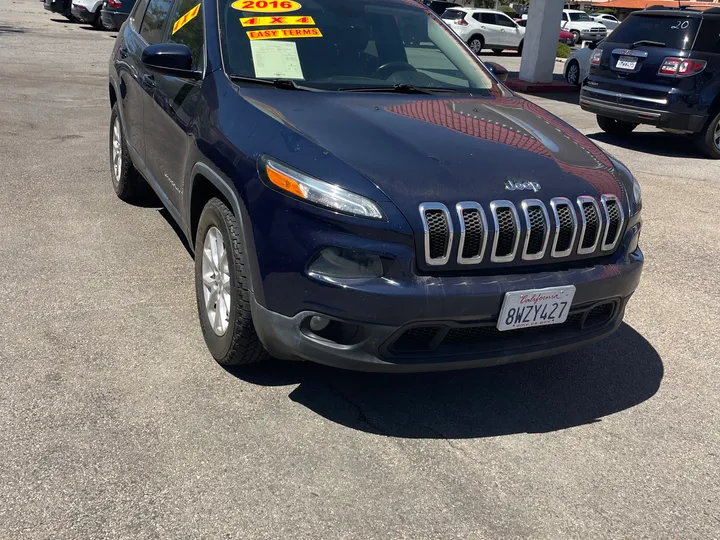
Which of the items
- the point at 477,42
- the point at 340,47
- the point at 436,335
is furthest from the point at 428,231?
the point at 477,42

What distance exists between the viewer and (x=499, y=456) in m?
2.96

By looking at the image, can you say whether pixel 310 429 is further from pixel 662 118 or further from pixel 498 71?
pixel 662 118

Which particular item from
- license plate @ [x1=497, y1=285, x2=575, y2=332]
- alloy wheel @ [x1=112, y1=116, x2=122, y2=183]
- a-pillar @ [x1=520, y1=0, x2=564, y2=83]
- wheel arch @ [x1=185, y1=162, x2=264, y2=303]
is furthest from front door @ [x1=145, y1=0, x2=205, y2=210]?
a-pillar @ [x1=520, y1=0, x2=564, y2=83]

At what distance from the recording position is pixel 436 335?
2836mm

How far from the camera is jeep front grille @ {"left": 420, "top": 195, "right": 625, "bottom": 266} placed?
9.03 feet

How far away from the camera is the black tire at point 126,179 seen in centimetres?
548

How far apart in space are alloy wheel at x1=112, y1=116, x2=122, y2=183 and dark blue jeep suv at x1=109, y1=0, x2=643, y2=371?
1817 millimetres

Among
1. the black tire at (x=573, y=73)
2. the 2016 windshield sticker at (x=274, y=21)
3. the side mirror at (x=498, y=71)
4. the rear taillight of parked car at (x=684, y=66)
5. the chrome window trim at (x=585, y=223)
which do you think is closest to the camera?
the chrome window trim at (x=585, y=223)

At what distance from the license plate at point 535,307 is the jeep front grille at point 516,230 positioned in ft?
0.46

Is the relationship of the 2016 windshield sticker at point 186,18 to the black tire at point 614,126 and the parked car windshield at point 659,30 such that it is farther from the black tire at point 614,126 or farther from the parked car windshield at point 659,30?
the black tire at point 614,126

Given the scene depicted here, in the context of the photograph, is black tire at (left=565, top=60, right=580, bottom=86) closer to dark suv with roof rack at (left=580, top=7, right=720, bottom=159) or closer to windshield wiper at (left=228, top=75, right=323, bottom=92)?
dark suv with roof rack at (left=580, top=7, right=720, bottom=159)

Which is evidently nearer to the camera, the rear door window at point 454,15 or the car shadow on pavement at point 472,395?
the car shadow on pavement at point 472,395

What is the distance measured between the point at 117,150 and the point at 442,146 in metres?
3.48

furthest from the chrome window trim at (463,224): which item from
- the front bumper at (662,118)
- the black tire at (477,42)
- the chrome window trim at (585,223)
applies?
the black tire at (477,42)
